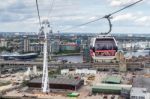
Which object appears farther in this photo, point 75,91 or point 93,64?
point 93,64

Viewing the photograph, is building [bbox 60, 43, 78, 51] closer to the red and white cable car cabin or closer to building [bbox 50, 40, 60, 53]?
building [bbox 50, 40, 60, 53]

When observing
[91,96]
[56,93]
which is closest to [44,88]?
[56,93]

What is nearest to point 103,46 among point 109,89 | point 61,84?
point 109,89

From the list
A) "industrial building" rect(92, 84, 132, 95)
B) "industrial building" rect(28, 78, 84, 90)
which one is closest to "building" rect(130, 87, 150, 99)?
"industrial building" rect(92, 84, 132, 95)

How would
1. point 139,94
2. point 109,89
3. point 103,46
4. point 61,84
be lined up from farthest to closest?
point 61,84, point 109,89, point 139,94, point 103,46

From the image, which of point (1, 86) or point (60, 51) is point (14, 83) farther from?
point (60, 51)

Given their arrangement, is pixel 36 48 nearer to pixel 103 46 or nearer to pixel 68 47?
pixel 68 47

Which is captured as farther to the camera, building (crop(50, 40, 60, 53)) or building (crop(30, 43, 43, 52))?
building (crop(30, 43, 43, 52))

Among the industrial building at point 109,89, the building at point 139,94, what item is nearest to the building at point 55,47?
the industrial building at point 109,89
